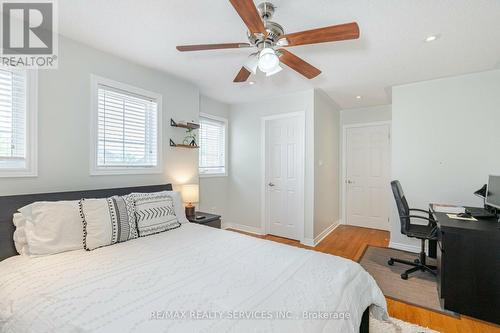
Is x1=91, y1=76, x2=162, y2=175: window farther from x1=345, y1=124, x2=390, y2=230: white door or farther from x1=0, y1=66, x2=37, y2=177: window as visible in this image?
x1=345, y1=124, x2=390, y2=230: white door

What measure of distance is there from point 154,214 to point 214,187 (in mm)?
2047

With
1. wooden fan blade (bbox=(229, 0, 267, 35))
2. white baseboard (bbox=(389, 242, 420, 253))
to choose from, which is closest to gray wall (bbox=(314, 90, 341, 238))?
white baseboard (bbox=(389, 242, 420, 253))

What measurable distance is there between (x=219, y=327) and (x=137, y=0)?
7.17ft

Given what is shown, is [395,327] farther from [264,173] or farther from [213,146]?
[213,146]

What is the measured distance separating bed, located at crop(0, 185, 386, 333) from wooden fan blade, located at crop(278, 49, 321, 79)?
1552 mm

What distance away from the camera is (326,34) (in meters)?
1.53

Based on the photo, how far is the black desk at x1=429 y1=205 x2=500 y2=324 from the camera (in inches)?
75.4

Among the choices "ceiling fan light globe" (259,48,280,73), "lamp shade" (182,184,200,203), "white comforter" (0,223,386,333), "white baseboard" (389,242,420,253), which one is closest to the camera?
"white comforter" (0,223,386,333)

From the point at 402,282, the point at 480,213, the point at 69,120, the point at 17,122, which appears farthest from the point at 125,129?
the point at 480,213

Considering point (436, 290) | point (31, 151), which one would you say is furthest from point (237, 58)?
point (436, 290)

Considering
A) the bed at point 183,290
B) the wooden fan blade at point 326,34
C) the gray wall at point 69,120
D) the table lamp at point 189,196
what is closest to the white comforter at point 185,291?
the bed at point 183,290

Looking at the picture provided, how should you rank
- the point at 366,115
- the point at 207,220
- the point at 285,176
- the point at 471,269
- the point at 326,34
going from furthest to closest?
1. the point at 366,115
2. the point at 285,176
3. the point at 207,220
4. the point at 471,269
5. the point at 326,34

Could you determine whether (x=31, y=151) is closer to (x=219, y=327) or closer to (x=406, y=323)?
(x=219, y=327)

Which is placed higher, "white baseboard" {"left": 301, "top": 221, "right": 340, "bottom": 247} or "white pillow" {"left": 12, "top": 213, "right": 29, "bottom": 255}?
"white pillow" {"left": 12, "top": 213, "right": 29, "bottom": 255}
